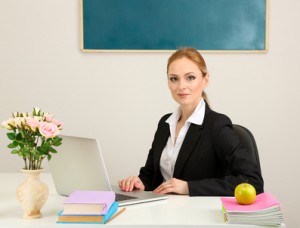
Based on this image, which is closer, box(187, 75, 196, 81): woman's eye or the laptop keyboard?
the laptop keyboard

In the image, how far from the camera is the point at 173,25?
3.25m

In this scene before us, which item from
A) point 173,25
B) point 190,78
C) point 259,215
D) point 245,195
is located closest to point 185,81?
point 190,78

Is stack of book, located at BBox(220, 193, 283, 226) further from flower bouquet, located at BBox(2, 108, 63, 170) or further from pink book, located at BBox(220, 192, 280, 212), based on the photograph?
flower bouquet, located at BBox(2, 108, 63, 170)

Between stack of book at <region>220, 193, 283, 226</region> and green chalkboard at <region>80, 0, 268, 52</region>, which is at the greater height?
green chalkboard at <region>80, 0, 268, 52</region>

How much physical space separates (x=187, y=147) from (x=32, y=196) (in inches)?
31.7

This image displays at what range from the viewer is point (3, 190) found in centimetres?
205

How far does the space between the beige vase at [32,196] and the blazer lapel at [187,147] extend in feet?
2.39

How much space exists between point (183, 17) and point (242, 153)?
145cm

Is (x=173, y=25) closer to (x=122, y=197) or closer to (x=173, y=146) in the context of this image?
(x=173, y=146)

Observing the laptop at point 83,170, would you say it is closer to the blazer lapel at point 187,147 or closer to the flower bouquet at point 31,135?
the flower bouquet at point 31,135

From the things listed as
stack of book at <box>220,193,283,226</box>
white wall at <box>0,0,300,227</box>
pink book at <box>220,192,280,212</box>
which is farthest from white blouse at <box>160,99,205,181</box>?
white wall at <box>0,0,300,227</box>

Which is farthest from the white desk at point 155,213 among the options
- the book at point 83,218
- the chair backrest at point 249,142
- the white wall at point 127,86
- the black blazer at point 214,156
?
the white wall at point 127,86

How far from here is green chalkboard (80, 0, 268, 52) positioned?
3.24 meters

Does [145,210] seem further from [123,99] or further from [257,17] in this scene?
[257,17]
